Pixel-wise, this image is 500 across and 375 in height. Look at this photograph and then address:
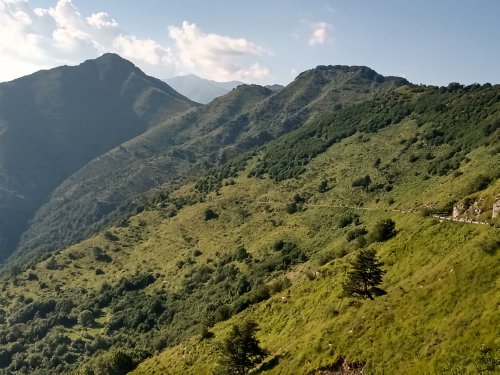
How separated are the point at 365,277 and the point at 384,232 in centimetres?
2036

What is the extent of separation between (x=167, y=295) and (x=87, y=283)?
39.6 meters

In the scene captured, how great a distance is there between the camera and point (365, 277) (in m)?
50.4

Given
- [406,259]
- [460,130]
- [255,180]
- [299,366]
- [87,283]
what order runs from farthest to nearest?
[255,180] → [87,283] → [460,130] → [406,259] → [299,366]

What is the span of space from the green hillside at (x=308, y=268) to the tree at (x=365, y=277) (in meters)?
2.41

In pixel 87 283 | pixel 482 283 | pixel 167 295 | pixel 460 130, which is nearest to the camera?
pixel 482 283

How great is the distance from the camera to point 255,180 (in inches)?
7195

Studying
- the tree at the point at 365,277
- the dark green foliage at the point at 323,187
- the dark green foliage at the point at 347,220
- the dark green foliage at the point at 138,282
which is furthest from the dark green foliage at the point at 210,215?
the tree at the point at 365,277

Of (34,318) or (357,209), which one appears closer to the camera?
(357,209)

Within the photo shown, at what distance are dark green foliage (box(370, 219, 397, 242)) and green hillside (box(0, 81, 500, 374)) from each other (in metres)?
0.32

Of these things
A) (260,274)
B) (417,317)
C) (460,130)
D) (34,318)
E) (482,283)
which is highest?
(460,130)

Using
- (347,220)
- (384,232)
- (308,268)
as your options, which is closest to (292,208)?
(347,220)

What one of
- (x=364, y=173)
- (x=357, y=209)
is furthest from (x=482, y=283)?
(x=364, y=173)

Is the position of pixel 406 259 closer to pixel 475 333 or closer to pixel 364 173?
pixel 475 333

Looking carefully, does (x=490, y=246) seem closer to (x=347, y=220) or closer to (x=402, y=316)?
(x=402, y=316)
